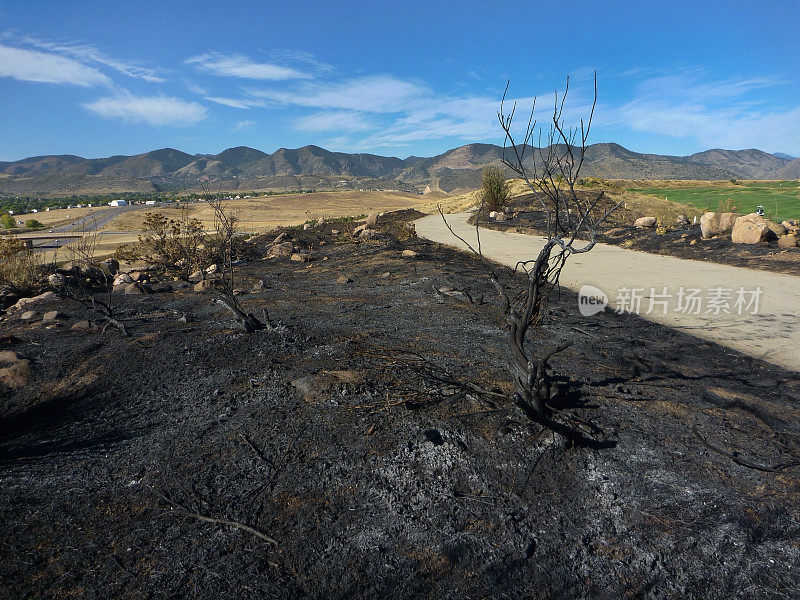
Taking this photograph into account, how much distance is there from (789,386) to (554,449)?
9.30 feet

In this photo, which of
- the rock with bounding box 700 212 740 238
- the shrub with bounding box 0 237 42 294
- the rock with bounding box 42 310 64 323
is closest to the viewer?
the rock with bounding box 42 310 64 323

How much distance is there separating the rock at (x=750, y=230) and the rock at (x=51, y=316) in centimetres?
1445

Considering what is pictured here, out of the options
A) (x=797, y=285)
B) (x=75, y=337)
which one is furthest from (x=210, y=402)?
(x=797, y=285)

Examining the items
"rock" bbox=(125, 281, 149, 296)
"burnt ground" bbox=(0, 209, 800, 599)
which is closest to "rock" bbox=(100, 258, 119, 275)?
"rock" bbox=(125, 281, 149, 296)

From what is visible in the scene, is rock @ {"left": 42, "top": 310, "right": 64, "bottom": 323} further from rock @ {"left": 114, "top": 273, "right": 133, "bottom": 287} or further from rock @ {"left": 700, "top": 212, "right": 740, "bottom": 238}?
rock @ {"left": 700, "top": 212, "right": 740, "bottom": 238}

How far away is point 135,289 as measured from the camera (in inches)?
324

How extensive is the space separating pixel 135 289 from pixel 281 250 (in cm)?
514

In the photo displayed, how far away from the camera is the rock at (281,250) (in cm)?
1289

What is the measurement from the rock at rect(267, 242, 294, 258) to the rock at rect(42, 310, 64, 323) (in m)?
6.68

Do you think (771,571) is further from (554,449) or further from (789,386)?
(789,386)

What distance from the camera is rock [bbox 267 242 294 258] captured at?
42.3 ft

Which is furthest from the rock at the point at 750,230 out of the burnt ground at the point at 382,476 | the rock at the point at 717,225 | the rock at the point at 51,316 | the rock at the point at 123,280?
the rock at the point at 51,316

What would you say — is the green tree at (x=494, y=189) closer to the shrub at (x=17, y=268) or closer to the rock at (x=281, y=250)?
the rock at (x=281, y=250)

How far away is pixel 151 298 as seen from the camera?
305 inches
